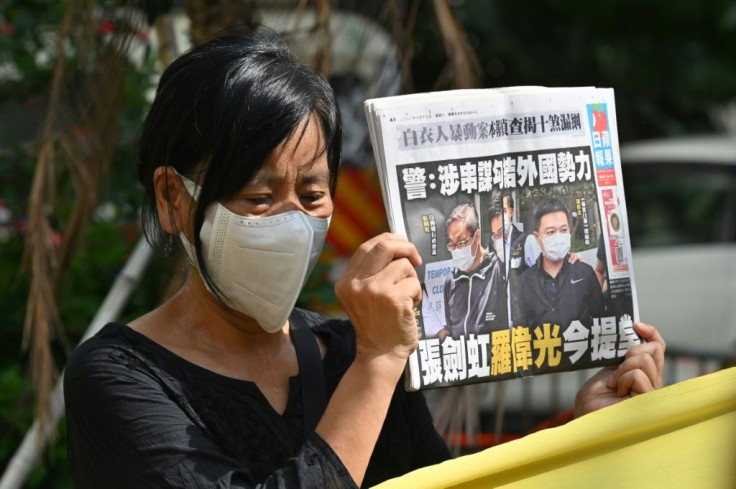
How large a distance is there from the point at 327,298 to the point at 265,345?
187 centimetres

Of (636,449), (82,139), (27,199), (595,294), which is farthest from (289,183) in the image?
(27,199)

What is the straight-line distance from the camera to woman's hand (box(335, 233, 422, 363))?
1.70 m

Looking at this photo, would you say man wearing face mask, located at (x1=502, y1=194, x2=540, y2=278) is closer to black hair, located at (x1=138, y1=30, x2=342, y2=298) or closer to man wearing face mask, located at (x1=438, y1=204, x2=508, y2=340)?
man wearing face mask, located at (x1=438, y1=204, x2=508, y2=340)

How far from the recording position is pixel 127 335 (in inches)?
71.1

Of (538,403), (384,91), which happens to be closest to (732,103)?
(538,403)

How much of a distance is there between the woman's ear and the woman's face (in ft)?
0.33

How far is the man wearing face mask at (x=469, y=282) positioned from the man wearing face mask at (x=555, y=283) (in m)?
0.05

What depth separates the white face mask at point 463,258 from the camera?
1843 millimetres

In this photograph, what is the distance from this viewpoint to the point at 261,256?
1.76 metres

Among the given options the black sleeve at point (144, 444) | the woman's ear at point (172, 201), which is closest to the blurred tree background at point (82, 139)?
the woman's ear at point (172, 201)

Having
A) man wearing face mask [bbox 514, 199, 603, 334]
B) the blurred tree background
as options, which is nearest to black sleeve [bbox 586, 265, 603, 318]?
man wearing face mask [bbox 514, 199, 603, 334]

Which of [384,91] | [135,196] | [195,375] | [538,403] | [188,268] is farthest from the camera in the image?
[538,403]

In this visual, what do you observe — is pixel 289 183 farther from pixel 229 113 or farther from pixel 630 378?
pixel 630 378

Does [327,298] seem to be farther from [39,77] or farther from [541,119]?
[541,119]
